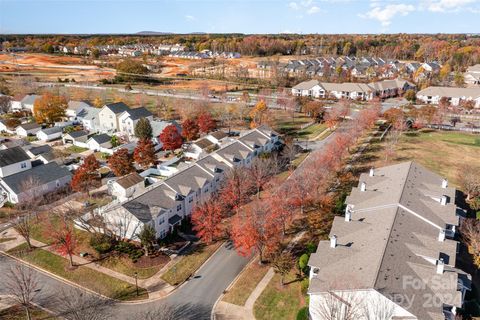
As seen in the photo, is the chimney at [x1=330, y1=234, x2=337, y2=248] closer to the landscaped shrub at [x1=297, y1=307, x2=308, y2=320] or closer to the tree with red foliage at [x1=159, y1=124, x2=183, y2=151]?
the landscaped shrub at [x1=297, y1=307, x2=308, y2=320]

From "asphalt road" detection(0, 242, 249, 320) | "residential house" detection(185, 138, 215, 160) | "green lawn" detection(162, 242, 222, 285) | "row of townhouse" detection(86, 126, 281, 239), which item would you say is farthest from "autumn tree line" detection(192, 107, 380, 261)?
"residential house" detection(185, 138, 215, 160)

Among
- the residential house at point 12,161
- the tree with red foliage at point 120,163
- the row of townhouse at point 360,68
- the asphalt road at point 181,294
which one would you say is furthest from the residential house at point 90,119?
the row of townhouse at point 360,68

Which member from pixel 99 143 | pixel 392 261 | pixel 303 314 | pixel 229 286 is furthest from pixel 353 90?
pixel 303 314

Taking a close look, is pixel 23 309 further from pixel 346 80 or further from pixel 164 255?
pixel 346 80

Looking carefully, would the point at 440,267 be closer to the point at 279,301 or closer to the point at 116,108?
the point at 279,301

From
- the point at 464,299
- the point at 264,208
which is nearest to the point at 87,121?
the point at 264,208

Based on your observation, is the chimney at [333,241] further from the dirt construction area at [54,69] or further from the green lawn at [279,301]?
the dirt construction area at [54,69]
